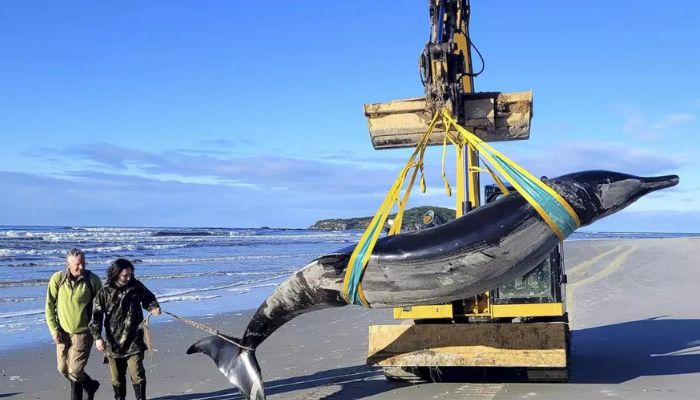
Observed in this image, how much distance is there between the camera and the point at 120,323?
24.3 feet

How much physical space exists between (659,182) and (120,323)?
5172 millimetres

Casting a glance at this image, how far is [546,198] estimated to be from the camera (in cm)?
573

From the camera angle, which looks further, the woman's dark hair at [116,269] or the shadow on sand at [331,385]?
the shadow on sand at [331,385]

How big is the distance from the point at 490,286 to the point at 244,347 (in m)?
2.71

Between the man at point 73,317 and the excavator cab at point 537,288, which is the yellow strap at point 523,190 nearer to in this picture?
the excavator cab at point 537,288

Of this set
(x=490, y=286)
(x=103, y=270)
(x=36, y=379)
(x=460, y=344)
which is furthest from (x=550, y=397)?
(x=103, y=270)

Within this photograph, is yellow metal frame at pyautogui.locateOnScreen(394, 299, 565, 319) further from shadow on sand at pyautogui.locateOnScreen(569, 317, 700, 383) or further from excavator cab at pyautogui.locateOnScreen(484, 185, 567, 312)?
shadow on sand at pyautogui.locateOnScreen(569, 317, 700, 383)

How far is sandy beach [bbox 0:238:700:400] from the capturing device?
8.45 meters

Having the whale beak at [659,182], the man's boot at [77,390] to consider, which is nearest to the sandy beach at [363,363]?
the man's boot at [77,390]

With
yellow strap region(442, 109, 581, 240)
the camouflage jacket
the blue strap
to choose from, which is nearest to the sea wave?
the camouflage jacket

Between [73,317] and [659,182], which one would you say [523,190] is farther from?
[73,317]

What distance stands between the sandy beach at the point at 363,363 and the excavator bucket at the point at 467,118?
2.85 metres

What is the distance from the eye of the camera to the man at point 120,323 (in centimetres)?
741

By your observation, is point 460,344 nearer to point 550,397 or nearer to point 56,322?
point 550,397
